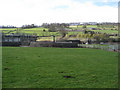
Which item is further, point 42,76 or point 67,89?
Answer: point 42,76

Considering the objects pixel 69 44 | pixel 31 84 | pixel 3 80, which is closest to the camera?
pixel 31 84

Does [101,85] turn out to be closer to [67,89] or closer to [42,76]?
[67,89]

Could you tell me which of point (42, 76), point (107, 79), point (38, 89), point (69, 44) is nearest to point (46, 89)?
point (38, 89)

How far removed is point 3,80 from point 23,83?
1586 millimetres

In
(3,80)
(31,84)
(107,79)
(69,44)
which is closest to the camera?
(31,84)

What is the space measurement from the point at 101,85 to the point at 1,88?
5892 mm

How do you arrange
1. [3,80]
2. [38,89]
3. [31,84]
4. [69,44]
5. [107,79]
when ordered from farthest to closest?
[69,44] → [107,79] → [3,80] → [31,84] → [38,89]

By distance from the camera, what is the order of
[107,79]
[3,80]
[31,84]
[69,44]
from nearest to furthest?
[31,84]
[3,80]
[107,79]
[69,44]

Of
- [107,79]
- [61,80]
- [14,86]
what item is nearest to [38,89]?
[14,86]

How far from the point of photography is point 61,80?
495 inches

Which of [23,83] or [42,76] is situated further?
[42,76]

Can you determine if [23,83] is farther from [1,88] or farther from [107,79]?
[107,79]

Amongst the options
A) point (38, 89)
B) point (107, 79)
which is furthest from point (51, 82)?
point (107, 79)

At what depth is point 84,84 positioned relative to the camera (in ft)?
38.2
